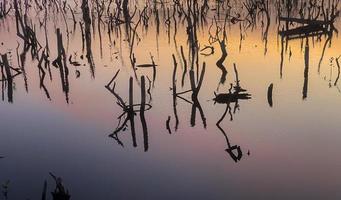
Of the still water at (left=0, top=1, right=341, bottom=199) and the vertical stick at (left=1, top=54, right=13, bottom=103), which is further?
the vertical stick at (left=1, top=54, right=13, bottom=103)

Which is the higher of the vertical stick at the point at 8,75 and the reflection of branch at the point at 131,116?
the vertical stick at the point at 8,75

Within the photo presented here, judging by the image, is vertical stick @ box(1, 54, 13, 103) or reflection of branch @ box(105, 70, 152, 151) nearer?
reflection of branch @ box(105, 70, 152, 151)

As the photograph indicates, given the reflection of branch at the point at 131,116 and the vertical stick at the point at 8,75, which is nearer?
the reflection of branch at the point at 131,116

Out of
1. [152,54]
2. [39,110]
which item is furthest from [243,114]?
[152,54]

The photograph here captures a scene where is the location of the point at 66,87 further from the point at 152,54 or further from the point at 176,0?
the point at 176,0

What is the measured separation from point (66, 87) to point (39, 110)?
1.00 meters

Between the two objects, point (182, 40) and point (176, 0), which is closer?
point (182, 40)

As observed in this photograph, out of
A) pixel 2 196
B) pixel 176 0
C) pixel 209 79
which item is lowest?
pixel 2 196

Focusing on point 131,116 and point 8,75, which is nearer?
point 131,116

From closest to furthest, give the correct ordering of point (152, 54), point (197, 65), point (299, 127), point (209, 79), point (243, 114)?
point (299, 127)
point (243, 114)
point (209, 79)
point (197, 65)
point (152, 54)

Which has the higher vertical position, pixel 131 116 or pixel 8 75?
pixel 8 75

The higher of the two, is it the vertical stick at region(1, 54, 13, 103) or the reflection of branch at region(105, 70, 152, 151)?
the vertical stick at region(1, 54, 13, 103)

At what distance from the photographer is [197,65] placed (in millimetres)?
8258

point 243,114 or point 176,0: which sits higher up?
point 176,0
